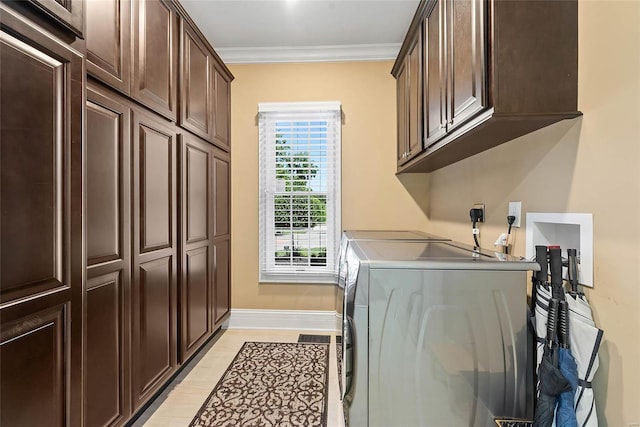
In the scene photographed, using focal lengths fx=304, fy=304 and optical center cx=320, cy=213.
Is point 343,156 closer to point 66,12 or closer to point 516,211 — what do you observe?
point 516,211

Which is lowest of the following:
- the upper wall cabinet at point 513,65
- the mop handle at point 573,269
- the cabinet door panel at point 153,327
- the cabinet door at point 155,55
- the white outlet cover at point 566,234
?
the cabinet door panel at point 153,327

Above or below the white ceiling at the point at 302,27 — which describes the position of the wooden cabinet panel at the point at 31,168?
below

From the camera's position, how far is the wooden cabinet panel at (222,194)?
107 inches

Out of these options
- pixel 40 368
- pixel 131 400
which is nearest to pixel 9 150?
pixel 40 368

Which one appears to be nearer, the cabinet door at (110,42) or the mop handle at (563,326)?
the mop handle at (563,326)

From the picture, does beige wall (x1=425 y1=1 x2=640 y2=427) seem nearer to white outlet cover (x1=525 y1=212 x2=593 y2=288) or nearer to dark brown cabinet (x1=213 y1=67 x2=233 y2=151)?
white outlet cover (x1=525 y1=212 x2=593 y2=288)

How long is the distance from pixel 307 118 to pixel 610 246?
2.50 metres

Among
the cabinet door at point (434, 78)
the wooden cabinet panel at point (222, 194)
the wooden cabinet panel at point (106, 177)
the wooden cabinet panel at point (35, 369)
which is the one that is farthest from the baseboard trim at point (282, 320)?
the wooden cabinet panel at point (35, 369)

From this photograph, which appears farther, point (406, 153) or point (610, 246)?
point (406, 153)

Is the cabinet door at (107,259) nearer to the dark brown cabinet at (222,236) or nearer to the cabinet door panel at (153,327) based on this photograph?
the cabinet door panel at (153,327)

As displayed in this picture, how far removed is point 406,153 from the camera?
100.0 inches

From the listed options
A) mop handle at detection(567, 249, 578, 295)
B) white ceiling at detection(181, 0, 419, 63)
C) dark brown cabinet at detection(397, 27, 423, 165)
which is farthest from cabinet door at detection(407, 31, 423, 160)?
mop handle at detection(567, 249, 578, 295)

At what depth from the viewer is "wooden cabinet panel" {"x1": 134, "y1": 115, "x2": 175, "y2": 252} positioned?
165 centimetres

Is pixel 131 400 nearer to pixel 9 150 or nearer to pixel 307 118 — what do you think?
pixel 9 150
